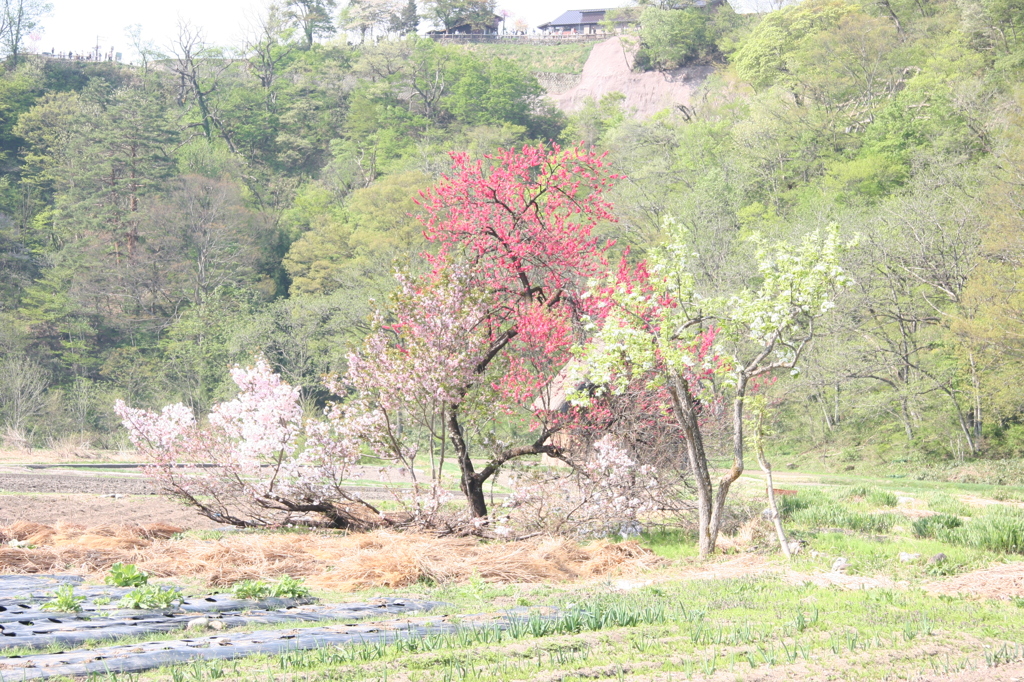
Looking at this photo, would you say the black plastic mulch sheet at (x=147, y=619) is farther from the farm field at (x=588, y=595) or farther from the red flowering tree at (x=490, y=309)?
the red flowering tree at (x=490, y=309)

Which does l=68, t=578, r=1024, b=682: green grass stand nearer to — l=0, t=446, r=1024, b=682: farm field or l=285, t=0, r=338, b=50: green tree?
l=0, t=446, r=1024, b=682: farm field

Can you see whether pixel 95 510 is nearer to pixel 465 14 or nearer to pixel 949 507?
pixel 949 507

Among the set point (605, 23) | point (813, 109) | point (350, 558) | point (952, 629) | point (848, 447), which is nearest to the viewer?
point (952, 629)

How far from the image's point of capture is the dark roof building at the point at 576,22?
5359 inches

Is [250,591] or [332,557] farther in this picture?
[332,557]

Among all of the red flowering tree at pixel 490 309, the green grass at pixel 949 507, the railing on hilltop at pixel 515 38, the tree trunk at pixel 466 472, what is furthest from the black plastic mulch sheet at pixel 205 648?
the railing on hilltop at pixel 515 38

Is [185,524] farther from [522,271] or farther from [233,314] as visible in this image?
[233,314]

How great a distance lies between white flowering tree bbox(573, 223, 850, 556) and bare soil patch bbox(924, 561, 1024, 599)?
291 centimetres

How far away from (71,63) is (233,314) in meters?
50.4

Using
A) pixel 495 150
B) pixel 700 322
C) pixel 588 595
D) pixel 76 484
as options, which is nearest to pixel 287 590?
pixel 588 595

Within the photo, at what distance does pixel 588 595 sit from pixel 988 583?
4.27 meters

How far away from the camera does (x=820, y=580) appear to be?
920 centimetres

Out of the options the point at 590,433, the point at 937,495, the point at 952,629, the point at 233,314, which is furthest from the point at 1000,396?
the point at 233,314

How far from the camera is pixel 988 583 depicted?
8.57m
